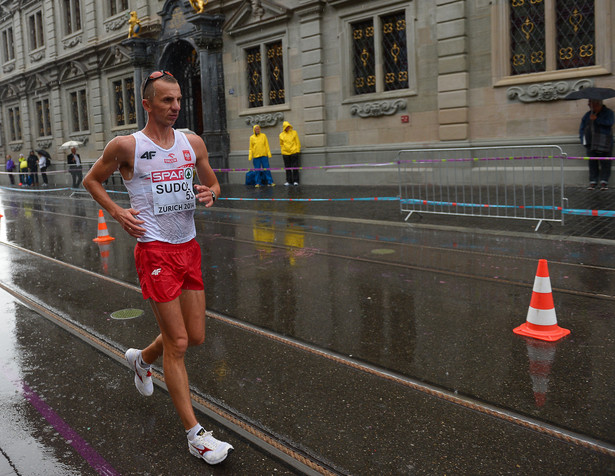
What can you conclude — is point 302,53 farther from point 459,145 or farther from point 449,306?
point 449,306

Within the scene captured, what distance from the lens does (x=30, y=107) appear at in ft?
123

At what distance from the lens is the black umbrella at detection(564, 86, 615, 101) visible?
1202 centimetres

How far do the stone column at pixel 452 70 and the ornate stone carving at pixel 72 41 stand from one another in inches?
880

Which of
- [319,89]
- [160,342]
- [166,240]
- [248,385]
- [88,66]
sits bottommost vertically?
[248,385]

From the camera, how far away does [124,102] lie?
28500 mm

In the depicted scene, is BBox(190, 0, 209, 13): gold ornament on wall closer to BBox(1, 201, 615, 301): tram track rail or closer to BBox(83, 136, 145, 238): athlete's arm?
BBox(1, 201, 615, 301): tram track rail

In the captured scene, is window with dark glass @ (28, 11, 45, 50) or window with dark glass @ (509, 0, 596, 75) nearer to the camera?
window with dark glass @ (509, 0, 596, 75)

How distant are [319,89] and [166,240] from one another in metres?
16.2

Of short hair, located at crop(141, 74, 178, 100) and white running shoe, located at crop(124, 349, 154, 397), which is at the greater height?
short hair, located at crop(141, 74, 178, 100)

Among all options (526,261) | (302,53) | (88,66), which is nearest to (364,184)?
(302,53)

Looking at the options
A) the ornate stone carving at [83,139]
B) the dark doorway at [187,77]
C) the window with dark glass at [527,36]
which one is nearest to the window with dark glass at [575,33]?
the window with dark glass at [527,36]

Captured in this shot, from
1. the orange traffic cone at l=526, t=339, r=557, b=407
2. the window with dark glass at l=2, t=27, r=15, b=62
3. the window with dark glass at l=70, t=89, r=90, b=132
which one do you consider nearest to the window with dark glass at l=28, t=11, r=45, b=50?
the window with dark glass at l=2, t=27, r=15, b=62

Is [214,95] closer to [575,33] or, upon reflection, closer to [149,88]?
[575,33]

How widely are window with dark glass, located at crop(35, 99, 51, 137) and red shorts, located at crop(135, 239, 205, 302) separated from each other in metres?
36.2
